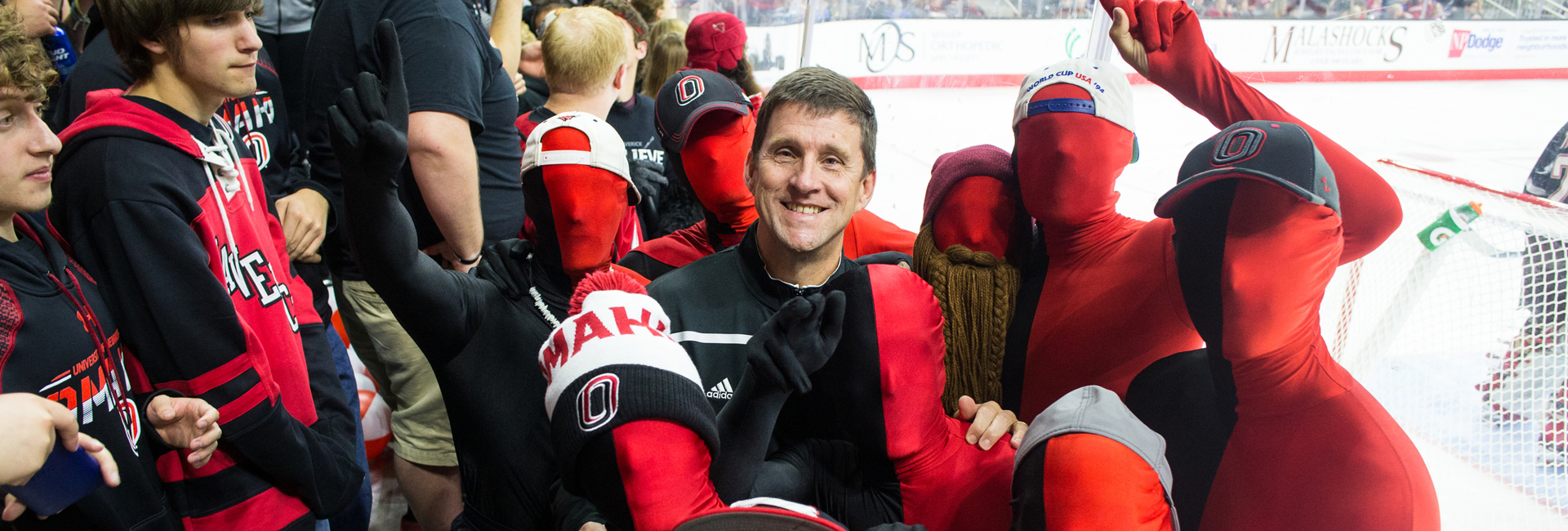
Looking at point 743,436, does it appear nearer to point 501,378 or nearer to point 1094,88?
point 501,378

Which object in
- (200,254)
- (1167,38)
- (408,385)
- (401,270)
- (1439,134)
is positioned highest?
(1167,38)

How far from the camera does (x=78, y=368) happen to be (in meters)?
1.41

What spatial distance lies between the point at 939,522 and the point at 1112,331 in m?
0.47

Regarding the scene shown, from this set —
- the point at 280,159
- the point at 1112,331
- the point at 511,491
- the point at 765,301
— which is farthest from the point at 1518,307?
the point at 280,159

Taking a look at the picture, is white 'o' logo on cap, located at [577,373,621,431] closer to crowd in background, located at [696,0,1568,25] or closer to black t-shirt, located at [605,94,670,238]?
crowd in background, located at [696,0,1568,25]

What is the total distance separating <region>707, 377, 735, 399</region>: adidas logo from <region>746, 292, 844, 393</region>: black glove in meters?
0.36

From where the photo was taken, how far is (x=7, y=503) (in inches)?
50.1

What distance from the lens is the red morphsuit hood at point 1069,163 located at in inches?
56.7

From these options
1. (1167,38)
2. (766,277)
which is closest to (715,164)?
(766,277)

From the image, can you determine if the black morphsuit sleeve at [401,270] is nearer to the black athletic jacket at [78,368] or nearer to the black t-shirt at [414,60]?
the black athletic jacket at [78,368]

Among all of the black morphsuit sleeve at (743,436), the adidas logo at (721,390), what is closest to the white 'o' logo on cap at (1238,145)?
the black morphsuit sleeve at (743,436)

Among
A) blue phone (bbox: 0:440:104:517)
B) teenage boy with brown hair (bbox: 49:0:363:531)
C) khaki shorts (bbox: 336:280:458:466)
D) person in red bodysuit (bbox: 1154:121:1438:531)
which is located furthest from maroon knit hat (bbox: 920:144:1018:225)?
khaki shorts (bbox: 336:280:458:466)

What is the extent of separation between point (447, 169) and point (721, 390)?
1078 mm

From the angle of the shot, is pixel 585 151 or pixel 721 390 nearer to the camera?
pixel 721 390
